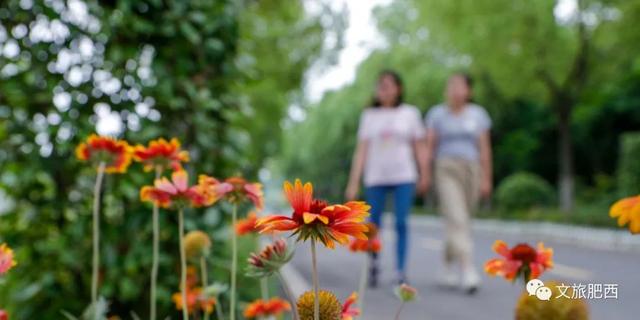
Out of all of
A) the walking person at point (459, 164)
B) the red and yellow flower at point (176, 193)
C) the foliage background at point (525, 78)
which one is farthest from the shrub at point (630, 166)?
the red and yellow flower at point (176, 193)

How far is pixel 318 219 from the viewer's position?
914 millimetres

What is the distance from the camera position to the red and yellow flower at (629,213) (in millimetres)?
835

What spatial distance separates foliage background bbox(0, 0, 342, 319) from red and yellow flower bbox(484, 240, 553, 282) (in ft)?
4.32

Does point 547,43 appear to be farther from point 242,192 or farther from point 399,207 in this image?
point 242,192

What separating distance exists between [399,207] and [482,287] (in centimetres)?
130

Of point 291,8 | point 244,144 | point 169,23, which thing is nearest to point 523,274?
point 244,144

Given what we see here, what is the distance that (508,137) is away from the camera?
23.8m

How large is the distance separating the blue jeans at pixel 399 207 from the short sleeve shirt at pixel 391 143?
3.0 inches

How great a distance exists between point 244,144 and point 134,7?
709 millimetres

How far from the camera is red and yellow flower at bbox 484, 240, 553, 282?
50.4 inches

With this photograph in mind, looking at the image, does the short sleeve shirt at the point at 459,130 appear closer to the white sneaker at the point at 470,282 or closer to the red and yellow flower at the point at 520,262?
the white sneaker at the point at 470,282

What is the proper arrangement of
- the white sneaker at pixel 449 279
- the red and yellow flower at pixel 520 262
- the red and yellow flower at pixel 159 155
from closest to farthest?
the red and yellow flower at pixel 520 262
the red and yellow flower at pixel 159 155
the white sneaker at pixel 449 279

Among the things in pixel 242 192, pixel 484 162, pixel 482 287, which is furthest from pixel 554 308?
pixel 482 287

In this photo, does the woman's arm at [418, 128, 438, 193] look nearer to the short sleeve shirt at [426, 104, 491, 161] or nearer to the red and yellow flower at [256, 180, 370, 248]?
the short sleeve shirt at [426, 104, 491, 161]
